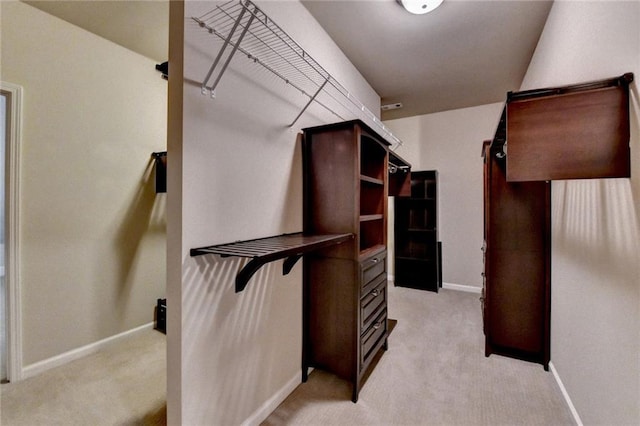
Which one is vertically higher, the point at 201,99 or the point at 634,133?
the point at 201,99

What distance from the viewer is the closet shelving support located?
120cm

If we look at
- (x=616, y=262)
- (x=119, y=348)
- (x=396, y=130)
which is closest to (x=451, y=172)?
(x=396, y=130)

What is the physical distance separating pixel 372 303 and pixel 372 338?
0.27 metres

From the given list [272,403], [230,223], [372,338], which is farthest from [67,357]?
[372,338]

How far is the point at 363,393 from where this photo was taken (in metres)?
1.88

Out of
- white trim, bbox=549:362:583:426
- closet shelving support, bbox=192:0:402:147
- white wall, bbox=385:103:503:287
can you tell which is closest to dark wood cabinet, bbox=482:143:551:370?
white trim, bbox=549:362:583:426

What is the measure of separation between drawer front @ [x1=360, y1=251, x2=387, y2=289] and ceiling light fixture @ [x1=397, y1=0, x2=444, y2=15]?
1816mm

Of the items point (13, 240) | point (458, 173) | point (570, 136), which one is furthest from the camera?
point (458, 173)

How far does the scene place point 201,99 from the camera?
128 centimetres

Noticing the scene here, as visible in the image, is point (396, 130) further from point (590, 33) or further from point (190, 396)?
point (190, 396)

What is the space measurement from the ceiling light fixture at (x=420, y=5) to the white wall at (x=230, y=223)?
2.39ft

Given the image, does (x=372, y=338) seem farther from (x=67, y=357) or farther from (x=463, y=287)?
(x=463, y=287)

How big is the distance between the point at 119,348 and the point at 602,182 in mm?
3636

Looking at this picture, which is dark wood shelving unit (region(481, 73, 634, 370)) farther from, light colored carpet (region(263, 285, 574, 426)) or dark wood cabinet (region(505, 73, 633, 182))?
light colored carpet (region(263, 285, 574, 426))
